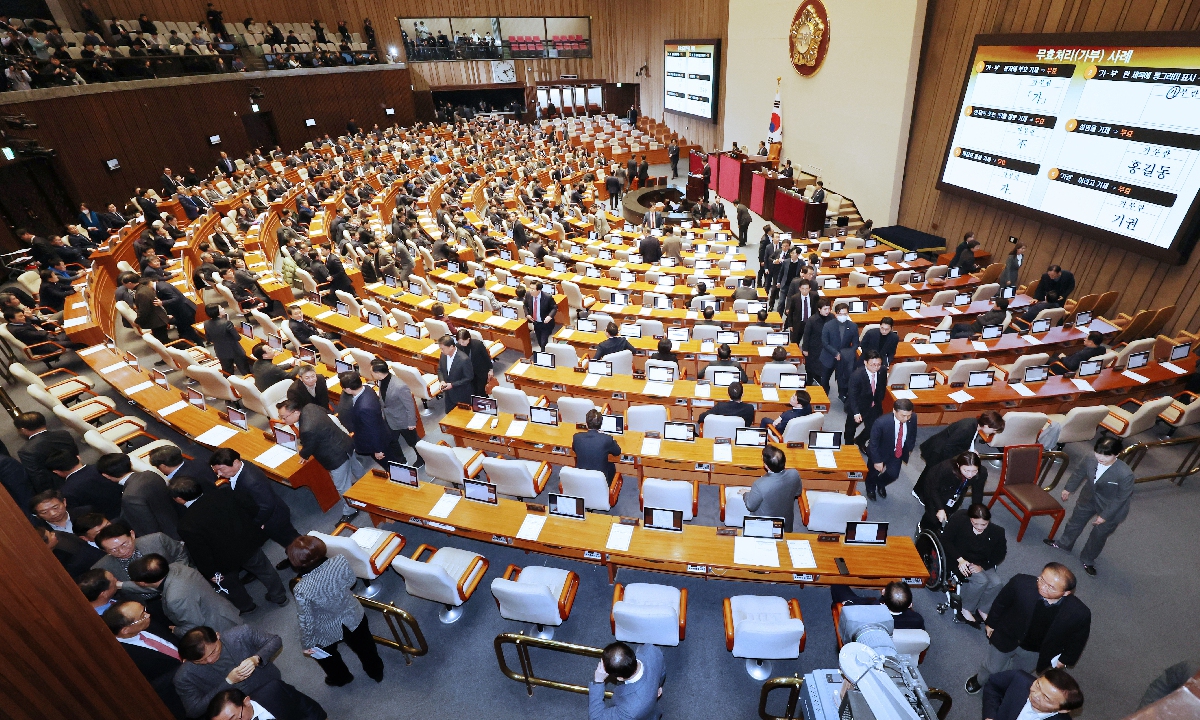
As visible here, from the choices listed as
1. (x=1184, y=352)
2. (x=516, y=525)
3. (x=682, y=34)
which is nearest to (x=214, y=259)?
(x=516, y=525)

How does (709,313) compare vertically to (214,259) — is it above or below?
below

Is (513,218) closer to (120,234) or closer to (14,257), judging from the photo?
(120,234)

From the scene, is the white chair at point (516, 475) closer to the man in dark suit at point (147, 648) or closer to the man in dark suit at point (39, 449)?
the man in dark suit at point (147, 648)

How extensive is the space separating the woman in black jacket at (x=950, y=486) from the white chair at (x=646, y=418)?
2.99 metres

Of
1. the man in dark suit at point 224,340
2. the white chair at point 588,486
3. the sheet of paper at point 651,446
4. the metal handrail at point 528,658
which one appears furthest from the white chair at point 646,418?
the man in dark suit at point 224,340

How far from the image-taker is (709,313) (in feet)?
31.7

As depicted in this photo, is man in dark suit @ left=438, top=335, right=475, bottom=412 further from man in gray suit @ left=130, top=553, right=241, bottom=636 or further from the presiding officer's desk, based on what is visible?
man in gray suit @ left=130, top=553, right=241, bottom=636

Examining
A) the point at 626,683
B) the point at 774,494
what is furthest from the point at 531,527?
the point at 774,494

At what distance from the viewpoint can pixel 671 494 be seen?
18.2ft

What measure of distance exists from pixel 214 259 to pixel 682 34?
83.1ft

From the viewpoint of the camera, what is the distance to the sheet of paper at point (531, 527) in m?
5.16

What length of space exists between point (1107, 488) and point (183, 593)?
8081 millimetres

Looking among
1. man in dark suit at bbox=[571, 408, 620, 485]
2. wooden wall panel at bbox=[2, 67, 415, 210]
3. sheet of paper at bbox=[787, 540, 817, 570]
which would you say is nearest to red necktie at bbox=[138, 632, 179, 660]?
man in dark suit at bbox=[571, 408, 620, 485]

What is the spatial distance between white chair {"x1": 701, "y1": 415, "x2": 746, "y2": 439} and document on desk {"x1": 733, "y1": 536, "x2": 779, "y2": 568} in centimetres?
174
